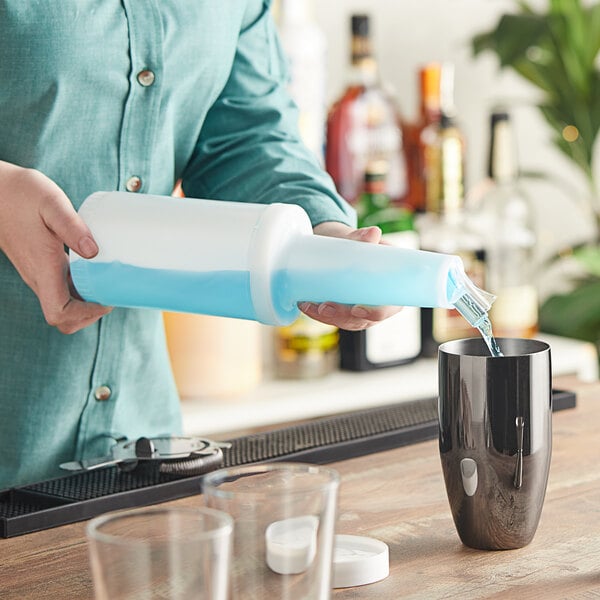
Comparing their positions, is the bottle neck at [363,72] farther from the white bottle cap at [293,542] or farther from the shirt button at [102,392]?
the white bottle cap at [293,542]

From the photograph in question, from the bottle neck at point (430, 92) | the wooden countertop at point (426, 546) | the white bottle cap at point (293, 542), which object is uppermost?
the bottle neck at point (430, 92)

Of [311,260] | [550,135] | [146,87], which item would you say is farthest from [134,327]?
[550,135]

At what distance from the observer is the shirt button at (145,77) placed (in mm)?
1054

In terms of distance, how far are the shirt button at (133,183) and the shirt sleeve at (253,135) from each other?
4.4 inches

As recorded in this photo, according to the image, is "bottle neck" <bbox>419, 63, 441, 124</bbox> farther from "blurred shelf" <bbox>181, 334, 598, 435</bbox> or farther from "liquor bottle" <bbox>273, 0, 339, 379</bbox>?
"blurred shelf" <bbox>181, 334, 598, 435</bbox>

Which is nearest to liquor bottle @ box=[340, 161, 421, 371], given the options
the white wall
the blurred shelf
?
the blurred shelf

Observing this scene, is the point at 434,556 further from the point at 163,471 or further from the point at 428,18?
the point at 428,18

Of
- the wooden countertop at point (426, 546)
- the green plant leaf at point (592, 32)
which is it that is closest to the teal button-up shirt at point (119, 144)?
the wooden countertop at point (426, 546)

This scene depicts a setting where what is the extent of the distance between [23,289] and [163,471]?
29 centimetres

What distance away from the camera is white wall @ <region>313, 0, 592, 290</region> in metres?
2.15

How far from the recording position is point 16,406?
1.09 metres

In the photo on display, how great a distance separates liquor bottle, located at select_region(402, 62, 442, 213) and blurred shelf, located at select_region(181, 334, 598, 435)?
1.07 feet

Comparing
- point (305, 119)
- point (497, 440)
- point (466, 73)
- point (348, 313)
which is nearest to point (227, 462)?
point (348, 313)

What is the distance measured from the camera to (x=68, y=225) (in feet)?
2.77
